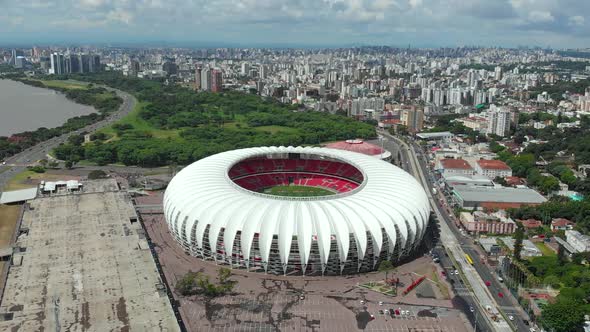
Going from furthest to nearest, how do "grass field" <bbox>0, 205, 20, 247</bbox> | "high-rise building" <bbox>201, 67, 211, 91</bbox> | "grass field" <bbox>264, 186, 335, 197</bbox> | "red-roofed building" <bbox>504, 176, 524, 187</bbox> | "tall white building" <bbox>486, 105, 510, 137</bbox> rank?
1. "high-rise building" <bbox>201, 67, 211, 91</bbox>
2. "tall white building" <bbox>486, 105, 510, 137</bbox>
3. "red-roofed building" <bbox>504, 176, 524, 187</bbox>
4. "grass field" <bbox>264, 186, 335, 197</bbox>
5. "grass field" <bbox>0, 205, 20, 247</bbox>

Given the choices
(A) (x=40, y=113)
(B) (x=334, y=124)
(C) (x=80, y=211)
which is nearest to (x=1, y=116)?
(A) (x=40, y=113)

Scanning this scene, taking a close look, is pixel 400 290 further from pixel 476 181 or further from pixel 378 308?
pixel 476 181

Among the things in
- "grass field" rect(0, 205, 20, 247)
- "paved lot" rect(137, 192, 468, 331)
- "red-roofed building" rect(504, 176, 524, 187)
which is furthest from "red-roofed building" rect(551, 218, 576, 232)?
"grass field" rect(0, 205, 20, 247)

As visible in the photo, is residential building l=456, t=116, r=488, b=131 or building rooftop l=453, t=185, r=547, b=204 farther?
residential building l=456, t=116, r=488, b=131

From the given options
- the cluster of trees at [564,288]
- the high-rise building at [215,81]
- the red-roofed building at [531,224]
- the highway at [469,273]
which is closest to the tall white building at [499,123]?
the highway at [469,273]

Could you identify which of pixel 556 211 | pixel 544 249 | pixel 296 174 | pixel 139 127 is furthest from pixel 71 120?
pixel 544 249

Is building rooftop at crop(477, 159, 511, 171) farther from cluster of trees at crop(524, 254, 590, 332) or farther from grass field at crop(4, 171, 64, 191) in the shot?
grass field at crop(4, 171, 64, 191)
